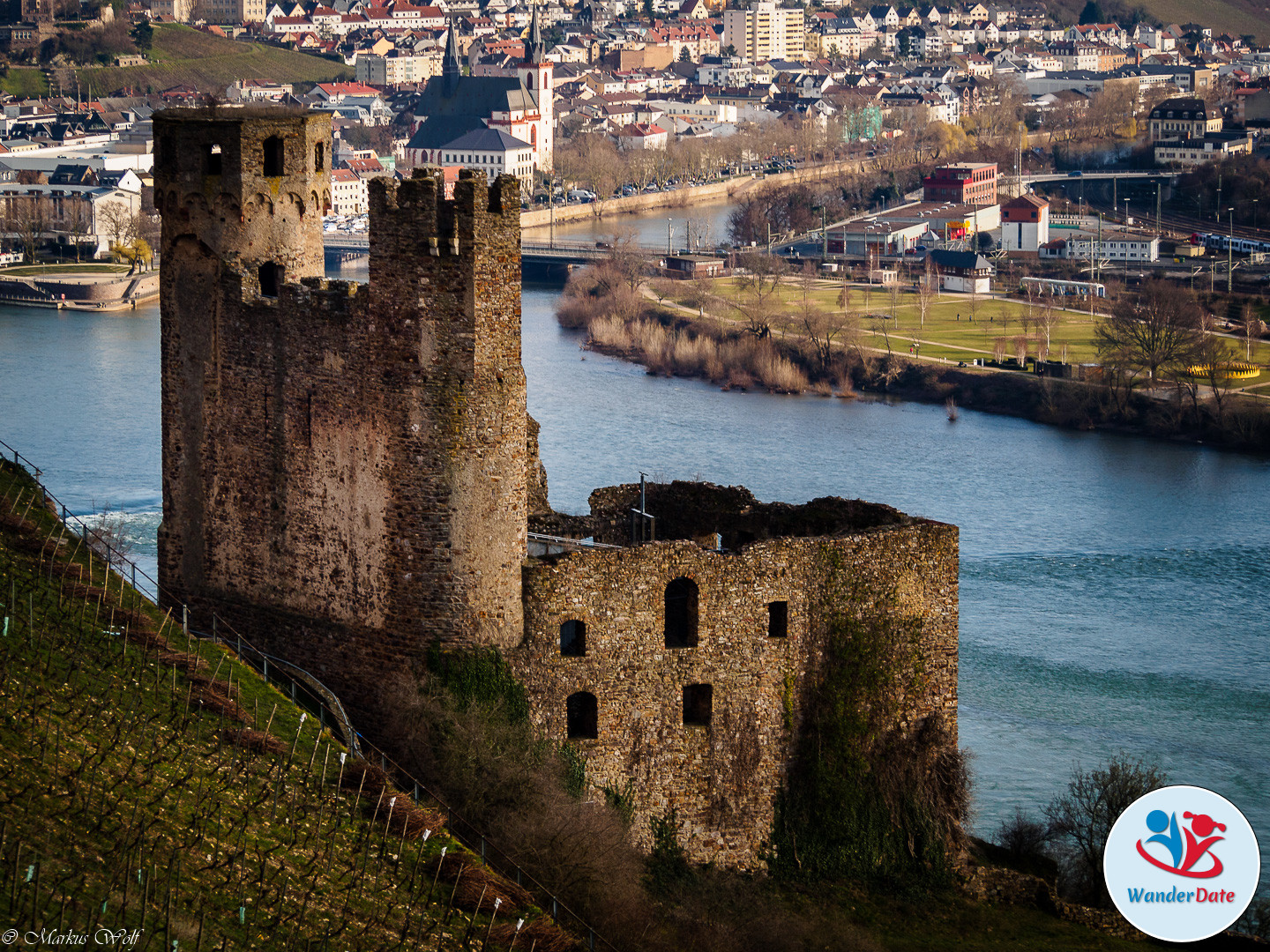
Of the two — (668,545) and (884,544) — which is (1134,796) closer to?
(884,544)

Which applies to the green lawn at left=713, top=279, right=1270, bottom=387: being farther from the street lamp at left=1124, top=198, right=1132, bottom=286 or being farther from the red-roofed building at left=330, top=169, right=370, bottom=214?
the red-roofed building at left=330, top=169, right=370, bottom=214

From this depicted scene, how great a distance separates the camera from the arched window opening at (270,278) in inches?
922

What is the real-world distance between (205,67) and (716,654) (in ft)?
460

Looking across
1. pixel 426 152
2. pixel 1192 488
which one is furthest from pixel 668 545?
pixel 426 152

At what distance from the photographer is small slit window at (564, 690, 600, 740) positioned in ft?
72.9

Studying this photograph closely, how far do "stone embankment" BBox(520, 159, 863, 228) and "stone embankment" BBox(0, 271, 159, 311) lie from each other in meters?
A: 29.6

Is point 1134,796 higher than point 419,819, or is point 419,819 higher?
point 419,819

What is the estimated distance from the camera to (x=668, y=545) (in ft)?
72.6

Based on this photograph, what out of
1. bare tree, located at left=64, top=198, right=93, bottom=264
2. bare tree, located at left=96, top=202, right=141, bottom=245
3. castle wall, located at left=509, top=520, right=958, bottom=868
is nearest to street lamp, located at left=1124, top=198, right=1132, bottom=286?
bare tree, located at left=96, top=202, right=141, bottom=245

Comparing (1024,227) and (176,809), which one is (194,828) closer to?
(176,809)

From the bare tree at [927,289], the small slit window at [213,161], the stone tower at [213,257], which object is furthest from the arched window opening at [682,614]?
the bare tree at [927,289]

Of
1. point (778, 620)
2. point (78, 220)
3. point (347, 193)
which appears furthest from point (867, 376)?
point (347, 193)

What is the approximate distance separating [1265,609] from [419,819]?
27.9 m

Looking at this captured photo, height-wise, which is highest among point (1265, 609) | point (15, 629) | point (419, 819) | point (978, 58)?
point (978, 58)
